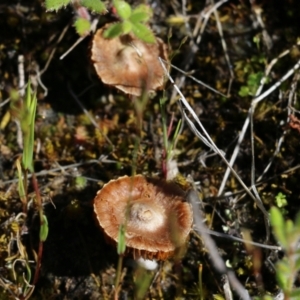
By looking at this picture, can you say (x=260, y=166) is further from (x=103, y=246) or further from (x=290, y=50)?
(x=103, y=246)

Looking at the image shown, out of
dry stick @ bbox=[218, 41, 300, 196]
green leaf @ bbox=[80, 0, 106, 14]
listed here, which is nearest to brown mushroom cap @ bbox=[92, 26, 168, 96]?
green leaf @ bbox=[80, 0, 106, 14]

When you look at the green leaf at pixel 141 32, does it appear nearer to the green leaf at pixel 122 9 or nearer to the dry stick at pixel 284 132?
the green leaf at pixel 122 9

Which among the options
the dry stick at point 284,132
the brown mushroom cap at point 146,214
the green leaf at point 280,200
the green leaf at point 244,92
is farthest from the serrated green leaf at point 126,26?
the green leaf at point 280,200

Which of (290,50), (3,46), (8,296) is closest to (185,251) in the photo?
(8,296)

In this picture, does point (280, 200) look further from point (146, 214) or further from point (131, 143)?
point (131, 143)

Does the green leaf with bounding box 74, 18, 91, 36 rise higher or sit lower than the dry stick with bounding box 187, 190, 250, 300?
higher

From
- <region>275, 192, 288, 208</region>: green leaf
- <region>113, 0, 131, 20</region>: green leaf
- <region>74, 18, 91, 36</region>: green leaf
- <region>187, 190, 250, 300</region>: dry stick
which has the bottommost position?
<region>275, 192, 288, 208</region>: green leaf

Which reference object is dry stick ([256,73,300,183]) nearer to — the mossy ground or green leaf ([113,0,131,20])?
the mossy ground
